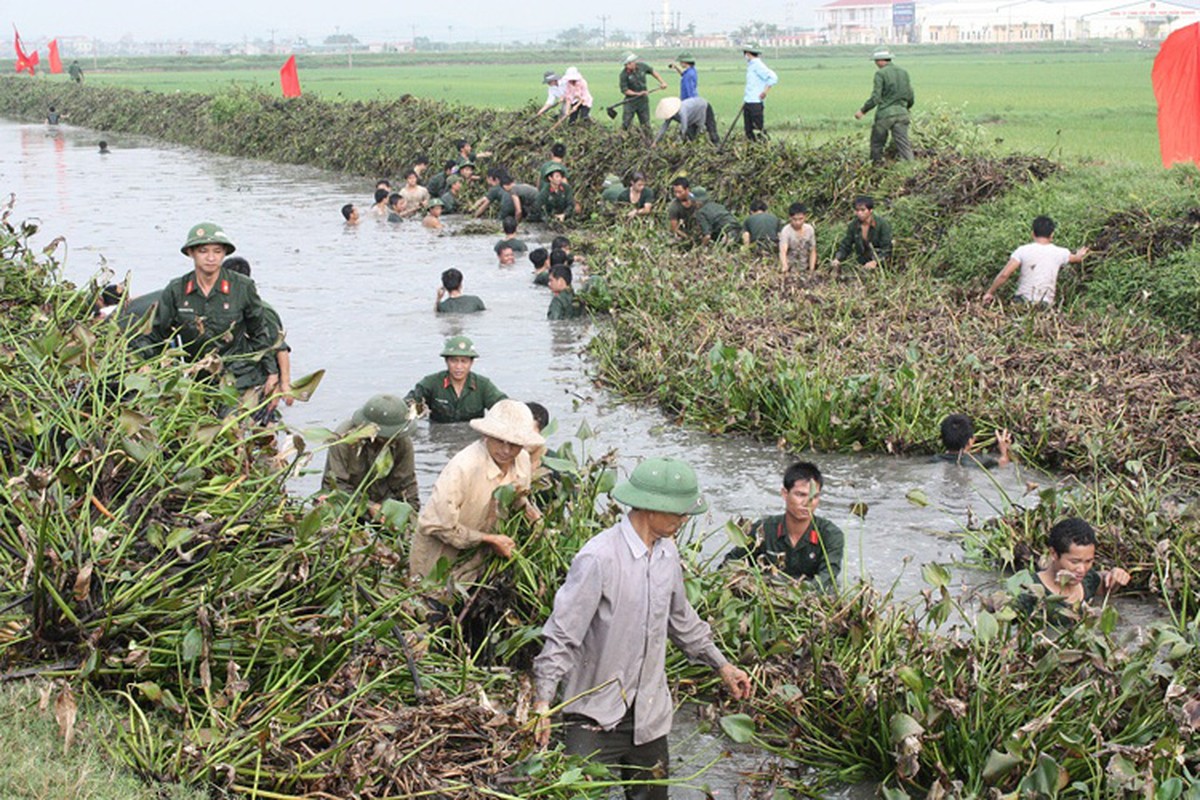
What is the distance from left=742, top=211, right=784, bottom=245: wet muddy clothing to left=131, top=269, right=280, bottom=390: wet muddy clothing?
28.3 feet

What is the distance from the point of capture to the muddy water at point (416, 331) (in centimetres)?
945

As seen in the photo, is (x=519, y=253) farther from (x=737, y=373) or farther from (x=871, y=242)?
(x=737, y=373)

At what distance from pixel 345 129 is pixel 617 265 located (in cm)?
1923

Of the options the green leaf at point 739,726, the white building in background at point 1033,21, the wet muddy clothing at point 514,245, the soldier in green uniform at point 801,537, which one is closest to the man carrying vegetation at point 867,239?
the wet muddy clothing at point 514,245

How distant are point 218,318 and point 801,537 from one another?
3.85 meters

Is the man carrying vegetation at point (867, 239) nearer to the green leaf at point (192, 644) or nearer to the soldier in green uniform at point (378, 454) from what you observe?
the soldier in green uniform at point (378, 454)

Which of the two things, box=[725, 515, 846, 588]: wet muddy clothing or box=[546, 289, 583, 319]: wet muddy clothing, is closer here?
box=[725, 515, 846, 588]: wet muddy clothing

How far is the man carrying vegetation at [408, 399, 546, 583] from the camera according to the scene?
242 inches

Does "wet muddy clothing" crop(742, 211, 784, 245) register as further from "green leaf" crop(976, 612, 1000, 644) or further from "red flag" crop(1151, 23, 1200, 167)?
"green leaf" crop(976, 612, 1000, 644)

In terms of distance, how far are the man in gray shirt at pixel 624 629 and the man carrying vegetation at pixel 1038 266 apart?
8771mm

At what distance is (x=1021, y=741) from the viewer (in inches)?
200

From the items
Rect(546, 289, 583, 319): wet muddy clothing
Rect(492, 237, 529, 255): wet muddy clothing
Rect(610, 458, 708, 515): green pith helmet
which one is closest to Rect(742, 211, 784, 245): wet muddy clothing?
Rect(546, 289, 583, 319): wet muddy clothing

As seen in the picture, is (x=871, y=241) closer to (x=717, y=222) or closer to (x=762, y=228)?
(x=762, y=228)

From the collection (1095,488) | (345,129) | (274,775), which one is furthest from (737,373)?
(345,129)
